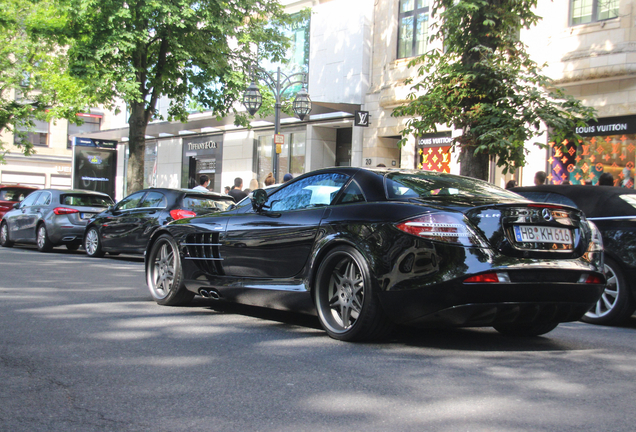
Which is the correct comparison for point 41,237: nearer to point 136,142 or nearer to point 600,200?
point 136,142

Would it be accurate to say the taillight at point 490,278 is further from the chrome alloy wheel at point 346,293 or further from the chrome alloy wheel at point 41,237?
the chrome alloy wheel at point 41,237

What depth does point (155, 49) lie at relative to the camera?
2131cm

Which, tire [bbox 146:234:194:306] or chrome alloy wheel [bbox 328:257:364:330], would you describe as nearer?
chrome alloy wheel [bbox 328:257:364:330]

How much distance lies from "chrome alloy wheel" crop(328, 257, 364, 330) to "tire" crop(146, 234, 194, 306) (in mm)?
2145

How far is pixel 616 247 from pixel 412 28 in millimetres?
16388

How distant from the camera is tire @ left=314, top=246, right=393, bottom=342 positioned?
5176 mm

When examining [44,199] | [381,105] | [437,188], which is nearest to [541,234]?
[437,188]

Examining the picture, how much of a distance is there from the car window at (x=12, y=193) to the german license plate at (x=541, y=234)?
2105 cm

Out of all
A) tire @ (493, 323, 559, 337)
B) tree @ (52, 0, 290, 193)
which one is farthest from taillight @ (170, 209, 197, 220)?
tire @ (493, 323, 559, 337)

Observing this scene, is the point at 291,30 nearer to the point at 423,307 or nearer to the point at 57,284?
the point at 57,284

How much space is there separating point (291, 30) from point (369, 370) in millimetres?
23413

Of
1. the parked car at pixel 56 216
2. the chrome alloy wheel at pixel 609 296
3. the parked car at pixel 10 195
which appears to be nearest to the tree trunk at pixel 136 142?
the parked car at pixel 10 195

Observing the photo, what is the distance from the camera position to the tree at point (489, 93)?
12131mm

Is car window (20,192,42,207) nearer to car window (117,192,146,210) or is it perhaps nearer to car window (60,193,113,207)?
car window (60,193,113,207)
